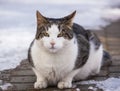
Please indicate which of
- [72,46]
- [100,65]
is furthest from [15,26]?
[72,46]

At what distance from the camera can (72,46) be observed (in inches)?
151

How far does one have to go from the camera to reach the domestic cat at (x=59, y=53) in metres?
3.66

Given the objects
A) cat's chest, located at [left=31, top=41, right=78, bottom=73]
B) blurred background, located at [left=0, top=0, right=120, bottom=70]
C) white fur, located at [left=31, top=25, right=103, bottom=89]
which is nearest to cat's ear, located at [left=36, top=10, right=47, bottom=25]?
white fur, located at [left=31, top=25, right=103, bottom=89]

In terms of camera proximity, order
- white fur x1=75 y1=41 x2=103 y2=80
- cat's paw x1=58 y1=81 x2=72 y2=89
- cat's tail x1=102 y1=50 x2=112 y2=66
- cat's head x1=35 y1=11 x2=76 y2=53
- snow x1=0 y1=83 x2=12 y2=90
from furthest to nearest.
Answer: cat's tail x1=102 y1=50 x2=112 y2=66
white fur x1=75 y1=41 x2=103 y2=80
snow x1=0 y1=83 x2=12 y2=90
cat's paw x1=58 y1=81 x2=72 y2=89
cat's head x1=35 y1=11 x2=76 y2=53

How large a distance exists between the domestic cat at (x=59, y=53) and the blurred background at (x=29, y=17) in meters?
0.89

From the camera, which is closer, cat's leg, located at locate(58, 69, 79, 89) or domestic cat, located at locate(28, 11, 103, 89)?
domestic cat, located at locate(28, 11, 103, 89)

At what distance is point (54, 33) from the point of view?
3629 mm

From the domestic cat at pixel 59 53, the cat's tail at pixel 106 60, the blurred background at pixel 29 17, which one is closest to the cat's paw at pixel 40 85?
the domestic cat at pixel 59 53

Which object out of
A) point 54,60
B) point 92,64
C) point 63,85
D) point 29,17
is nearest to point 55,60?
point 54,60

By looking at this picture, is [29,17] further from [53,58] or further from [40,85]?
[53,58]

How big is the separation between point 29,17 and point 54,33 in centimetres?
440

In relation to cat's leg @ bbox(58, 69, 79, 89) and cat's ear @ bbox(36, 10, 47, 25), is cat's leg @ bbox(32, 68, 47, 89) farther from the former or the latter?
cat's ear @ bbox(36, 10, 47, 25)

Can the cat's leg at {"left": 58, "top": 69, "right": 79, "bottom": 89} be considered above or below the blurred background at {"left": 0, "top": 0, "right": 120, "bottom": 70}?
below

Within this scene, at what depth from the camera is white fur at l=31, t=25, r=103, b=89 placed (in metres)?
3.65
